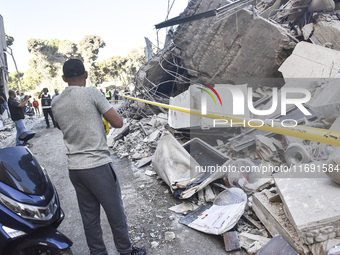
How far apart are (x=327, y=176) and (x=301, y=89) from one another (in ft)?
9.97

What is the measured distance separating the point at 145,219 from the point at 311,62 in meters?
4.75

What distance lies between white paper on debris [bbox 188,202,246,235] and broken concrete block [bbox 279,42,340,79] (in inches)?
156

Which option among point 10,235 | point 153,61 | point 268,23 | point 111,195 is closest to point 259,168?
point 111,195

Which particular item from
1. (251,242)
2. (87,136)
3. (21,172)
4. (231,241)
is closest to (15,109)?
(21,172)

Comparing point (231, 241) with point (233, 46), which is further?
point (233, 46)

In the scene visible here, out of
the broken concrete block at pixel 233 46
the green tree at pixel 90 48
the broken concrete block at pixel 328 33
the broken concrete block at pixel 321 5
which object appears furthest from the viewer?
the green tree at pixel 90 48

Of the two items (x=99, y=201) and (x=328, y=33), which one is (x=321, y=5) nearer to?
(x=328, y=33)

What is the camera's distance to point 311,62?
16.6ft

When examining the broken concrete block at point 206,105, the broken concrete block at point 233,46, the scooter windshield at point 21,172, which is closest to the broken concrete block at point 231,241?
the scooter windshield at point 21,172

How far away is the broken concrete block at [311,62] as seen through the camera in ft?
15.8

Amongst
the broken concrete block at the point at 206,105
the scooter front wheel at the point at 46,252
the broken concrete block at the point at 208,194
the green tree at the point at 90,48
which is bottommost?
the broken concrete block at the point at 208,194

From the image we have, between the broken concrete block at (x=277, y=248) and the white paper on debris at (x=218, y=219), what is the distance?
0.41 meters

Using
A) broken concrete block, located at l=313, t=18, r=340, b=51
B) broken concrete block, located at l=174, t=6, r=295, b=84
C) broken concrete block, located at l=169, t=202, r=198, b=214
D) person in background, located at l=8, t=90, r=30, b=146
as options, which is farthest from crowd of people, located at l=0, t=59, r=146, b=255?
broken concrete block, located at l=313, t=18, r=340, b=51

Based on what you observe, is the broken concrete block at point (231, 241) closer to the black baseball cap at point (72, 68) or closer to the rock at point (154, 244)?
the rock at point (154, 244)
